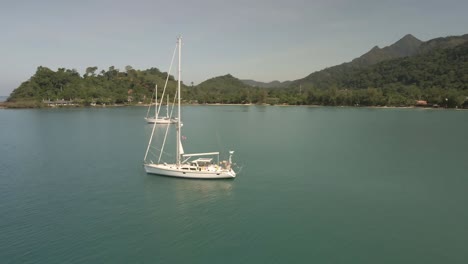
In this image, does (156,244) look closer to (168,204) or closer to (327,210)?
(168,204)

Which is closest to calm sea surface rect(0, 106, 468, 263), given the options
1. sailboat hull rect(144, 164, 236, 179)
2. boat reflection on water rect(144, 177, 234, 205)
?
boat reflection on water rect(144, 177, 234, 205)

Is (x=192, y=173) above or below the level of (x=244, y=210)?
above

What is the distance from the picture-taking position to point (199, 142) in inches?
2144

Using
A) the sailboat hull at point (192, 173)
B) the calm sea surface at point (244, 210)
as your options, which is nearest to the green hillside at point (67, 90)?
the calm sea surface at point (244, 210)

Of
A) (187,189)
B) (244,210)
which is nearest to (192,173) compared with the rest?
(187,189)

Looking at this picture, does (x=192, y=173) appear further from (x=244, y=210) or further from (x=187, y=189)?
(x=244, y=210)

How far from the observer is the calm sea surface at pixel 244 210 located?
18703mm

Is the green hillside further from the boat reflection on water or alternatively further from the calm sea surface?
the boat reflection on water

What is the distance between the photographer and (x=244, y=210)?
2469 centimetres

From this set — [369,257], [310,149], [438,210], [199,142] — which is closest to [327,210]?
[369,257]

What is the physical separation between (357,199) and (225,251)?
46.5 ft

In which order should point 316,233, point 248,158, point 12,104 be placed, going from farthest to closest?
1. point 12,104
2. point 248,158
3. point 316,233

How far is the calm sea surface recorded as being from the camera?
18703mm

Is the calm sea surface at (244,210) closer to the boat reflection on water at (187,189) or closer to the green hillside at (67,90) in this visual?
the boat reflection on water at (187,189)
